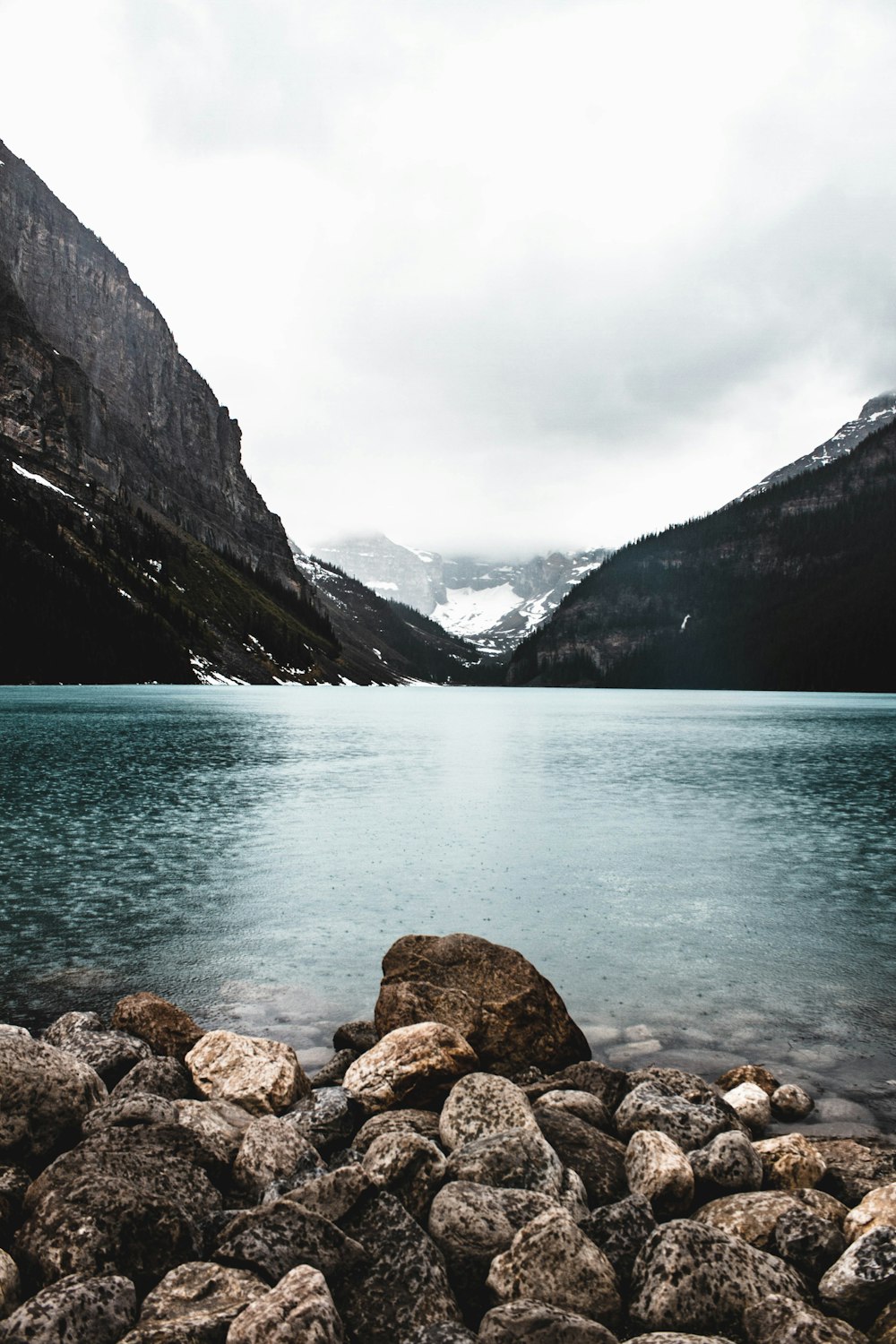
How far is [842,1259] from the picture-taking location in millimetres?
6922

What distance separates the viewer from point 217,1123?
9312 millimetres

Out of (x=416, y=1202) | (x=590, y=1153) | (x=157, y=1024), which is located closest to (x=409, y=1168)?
(x=416, y=1202)

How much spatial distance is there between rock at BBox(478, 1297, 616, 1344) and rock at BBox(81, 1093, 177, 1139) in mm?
4492

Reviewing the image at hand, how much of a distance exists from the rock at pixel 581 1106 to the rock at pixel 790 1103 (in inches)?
100

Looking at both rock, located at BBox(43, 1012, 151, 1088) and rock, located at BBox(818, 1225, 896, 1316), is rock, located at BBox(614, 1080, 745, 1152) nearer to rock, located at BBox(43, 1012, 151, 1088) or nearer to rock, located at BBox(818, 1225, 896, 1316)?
rock, located at BBox(818, 1225, 896, 1316)

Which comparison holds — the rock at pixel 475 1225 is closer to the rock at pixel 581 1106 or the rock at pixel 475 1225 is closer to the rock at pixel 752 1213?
the rock at pixel 752 1213

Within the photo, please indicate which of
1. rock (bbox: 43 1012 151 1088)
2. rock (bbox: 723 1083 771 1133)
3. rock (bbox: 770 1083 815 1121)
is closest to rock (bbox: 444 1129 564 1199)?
rock (bbox: 723 1083 771 1133)

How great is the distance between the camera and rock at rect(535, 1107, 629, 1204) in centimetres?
877

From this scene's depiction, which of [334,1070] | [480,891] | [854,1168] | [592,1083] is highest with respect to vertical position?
[854,1168]

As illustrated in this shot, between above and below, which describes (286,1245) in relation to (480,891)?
above

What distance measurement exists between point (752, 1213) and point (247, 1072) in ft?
21.6

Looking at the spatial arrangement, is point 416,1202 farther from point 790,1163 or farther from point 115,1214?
point 790,1163

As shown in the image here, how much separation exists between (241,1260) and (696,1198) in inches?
199

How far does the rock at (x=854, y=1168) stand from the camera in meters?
8.85
